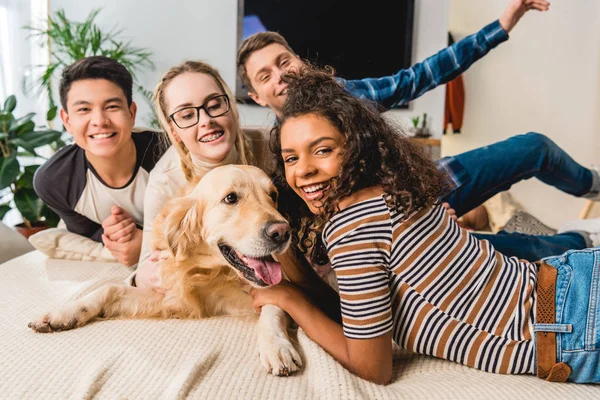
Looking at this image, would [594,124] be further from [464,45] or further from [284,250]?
[284,250]

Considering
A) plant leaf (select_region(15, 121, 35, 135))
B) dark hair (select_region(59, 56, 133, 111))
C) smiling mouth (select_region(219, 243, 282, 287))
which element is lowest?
smiling mouth (select_region(219, 243, 282, 287))

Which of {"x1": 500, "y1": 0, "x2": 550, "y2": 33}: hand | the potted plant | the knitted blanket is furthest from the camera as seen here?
the potted plant

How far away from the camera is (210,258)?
1.46 meters

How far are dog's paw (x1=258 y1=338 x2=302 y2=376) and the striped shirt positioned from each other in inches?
5.7

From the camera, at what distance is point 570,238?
6.42 feet

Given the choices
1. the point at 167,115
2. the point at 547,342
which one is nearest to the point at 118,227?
the point at 167,115

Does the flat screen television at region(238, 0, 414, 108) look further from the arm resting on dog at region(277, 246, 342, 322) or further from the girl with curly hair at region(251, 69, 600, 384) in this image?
the girl with curly hair at region(251, 69, 600, 384)

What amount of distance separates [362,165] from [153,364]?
669 mm

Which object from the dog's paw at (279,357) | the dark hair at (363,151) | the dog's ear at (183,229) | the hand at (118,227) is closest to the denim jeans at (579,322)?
the dark hair at (363,151)

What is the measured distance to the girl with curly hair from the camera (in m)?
1.08

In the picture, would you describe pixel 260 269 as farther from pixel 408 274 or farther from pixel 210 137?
pixel 210 137

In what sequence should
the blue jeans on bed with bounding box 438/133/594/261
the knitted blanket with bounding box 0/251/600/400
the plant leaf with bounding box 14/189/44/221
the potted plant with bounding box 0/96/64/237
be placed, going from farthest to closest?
the plant leaf with bounding box 14/189/44/221 → the potted plant with bounding box 0/96/64/237 → the blue jeans on bed with bounding box 438/133/594/261 → the knitted blanket with bounding box 0/251/600/400

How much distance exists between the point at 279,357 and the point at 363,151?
52cm

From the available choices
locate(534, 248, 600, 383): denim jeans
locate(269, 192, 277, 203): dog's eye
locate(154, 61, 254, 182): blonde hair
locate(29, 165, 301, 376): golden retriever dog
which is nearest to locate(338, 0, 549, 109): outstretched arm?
locate(154, 61, 254, 182): blonde hair
